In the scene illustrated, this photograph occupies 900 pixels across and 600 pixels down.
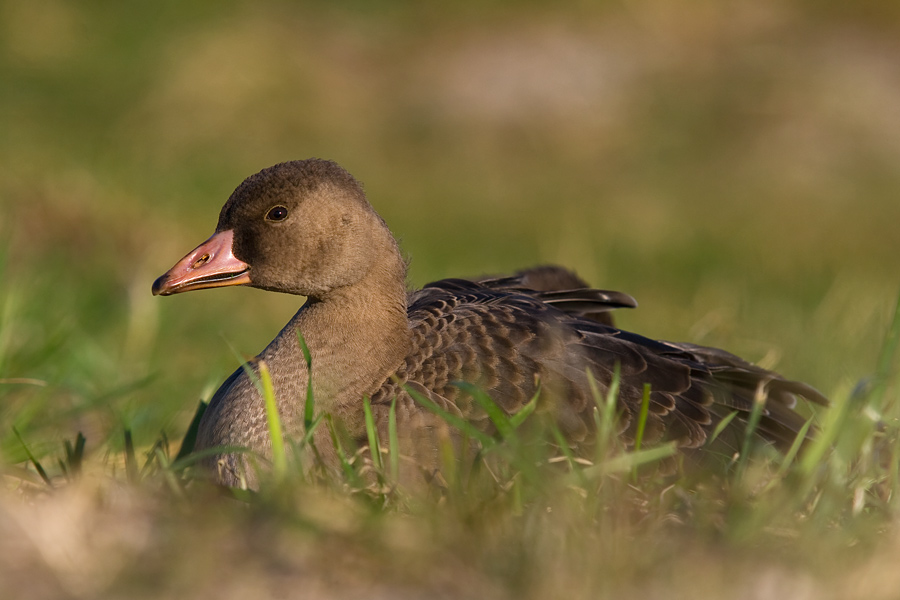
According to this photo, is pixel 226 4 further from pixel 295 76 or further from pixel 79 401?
pixel 79 401

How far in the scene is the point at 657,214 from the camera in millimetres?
12281

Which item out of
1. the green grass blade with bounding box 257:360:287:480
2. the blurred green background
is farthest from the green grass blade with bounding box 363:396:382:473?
the blurred green background

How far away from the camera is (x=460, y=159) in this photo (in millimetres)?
14359

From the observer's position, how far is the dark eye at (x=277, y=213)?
155 inches

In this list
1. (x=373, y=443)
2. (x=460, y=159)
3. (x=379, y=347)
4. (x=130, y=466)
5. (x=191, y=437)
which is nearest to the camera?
(x=373, y=443)

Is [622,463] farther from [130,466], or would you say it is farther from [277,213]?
[277,213]

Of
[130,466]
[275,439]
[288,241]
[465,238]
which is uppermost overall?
[288,241]

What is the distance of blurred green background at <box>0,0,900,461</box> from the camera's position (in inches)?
255

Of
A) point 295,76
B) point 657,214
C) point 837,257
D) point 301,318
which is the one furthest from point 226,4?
point 301,318

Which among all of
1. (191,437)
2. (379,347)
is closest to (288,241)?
(379,347)

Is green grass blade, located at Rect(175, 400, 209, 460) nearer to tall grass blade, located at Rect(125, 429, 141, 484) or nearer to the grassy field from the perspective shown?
the grassy field

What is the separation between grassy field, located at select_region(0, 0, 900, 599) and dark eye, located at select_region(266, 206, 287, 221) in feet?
2.38

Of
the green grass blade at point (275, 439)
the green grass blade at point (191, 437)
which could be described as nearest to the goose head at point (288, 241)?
the green grass blade at point (191, 437)

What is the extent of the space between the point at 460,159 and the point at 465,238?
10.7 feet
